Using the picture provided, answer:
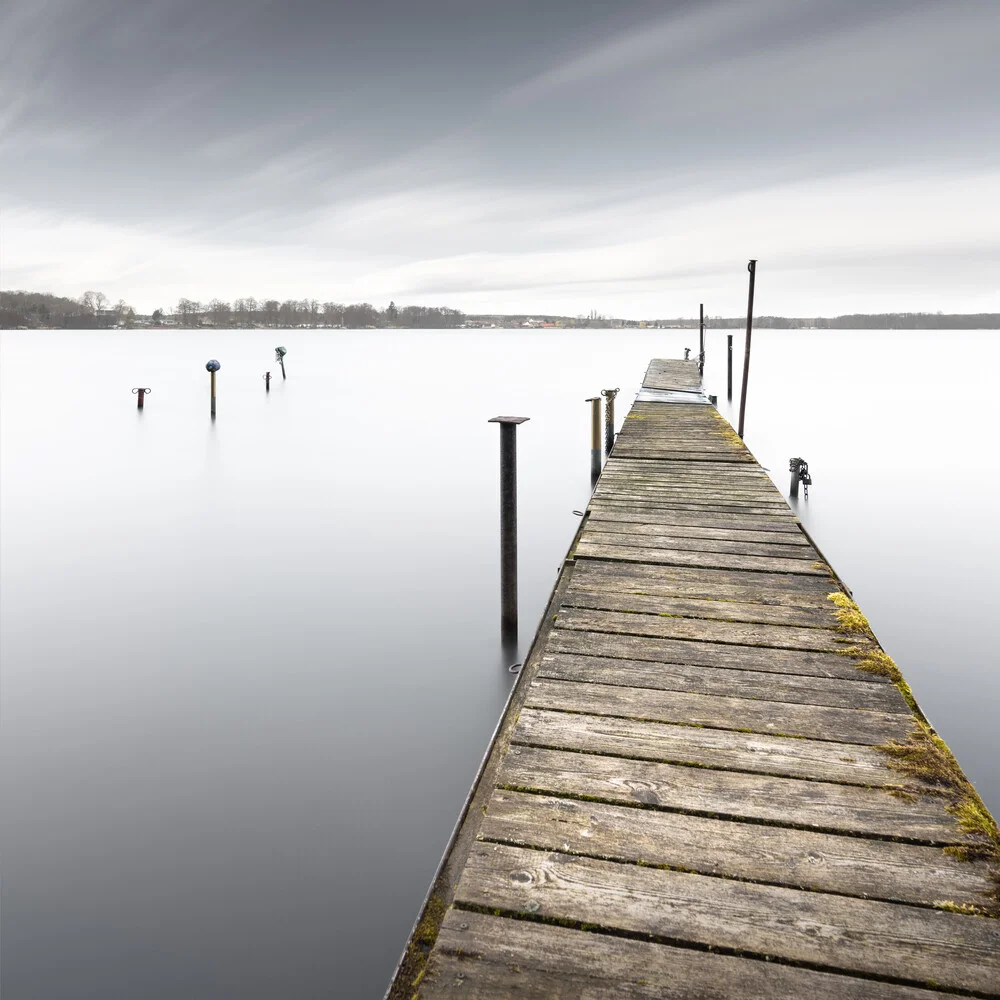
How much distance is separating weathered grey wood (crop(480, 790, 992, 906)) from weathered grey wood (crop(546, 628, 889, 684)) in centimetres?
111

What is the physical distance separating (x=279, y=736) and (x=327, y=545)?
4920 mm

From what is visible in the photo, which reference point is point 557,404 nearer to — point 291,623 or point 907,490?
point 907,490

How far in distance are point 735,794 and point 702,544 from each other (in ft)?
9.70

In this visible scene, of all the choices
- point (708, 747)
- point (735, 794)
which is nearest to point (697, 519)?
point (708, 747)

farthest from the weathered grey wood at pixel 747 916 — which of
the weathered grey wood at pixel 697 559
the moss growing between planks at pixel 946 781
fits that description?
the weathered grey wood at pixel 697 559

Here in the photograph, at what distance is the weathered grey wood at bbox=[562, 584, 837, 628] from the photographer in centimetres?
365

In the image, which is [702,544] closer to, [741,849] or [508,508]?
[508,508]

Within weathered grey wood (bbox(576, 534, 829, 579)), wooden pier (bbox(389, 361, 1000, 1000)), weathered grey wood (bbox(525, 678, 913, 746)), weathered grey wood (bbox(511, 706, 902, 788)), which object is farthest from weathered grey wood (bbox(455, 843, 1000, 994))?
weathered grey wood (bbox(576, 534, 829, 579))

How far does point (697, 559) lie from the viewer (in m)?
4.68

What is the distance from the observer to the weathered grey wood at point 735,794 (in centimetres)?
208

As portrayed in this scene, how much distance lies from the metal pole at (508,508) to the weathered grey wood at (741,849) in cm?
343

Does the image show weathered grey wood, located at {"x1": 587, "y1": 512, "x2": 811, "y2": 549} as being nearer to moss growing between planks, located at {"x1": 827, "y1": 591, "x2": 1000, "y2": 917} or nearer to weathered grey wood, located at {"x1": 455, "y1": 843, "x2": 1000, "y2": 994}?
moss growing between planks, located at {"x1": 827, "y1": 591, "x2": 1000, "y2": 917}

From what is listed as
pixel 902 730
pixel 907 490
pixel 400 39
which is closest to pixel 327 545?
pixel 902 730

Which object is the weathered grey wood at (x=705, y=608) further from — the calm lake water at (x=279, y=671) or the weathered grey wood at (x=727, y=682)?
the calm lake water at (x=279, y=671)
